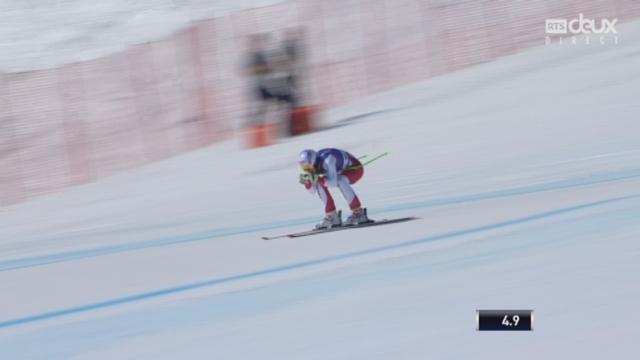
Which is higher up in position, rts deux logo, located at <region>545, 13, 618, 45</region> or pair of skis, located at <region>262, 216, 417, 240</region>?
rts deux logo, located at <region>545, 13, 618, 45</region>

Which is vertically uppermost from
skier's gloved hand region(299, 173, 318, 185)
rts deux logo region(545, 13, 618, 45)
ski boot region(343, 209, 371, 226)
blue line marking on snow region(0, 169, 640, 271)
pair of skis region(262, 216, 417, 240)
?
rts deux logo region(545, 13, 618, 45)

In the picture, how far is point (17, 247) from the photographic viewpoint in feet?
38.8

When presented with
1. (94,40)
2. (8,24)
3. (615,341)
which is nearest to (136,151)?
(94,40)

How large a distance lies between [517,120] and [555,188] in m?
3.93

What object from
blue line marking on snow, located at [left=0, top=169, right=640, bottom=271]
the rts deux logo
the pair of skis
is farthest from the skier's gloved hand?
the rts deux logo

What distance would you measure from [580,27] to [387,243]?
9.42 metres

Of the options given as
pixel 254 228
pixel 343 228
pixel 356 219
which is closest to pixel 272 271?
pixel 343 228

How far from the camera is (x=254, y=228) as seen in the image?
1057 centimetres

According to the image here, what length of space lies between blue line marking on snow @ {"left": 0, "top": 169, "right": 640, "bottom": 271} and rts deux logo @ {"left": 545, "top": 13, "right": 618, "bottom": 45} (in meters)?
6.75

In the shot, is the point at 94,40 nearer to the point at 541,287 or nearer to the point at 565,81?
the point at 565,81

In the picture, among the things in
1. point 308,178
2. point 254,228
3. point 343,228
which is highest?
point 308,178

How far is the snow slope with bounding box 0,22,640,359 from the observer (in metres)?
6.08

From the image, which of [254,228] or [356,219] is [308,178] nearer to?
[356,219]

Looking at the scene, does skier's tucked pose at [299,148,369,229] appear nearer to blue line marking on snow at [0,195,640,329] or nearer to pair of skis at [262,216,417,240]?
pair of skis at [262,216,417,240]
